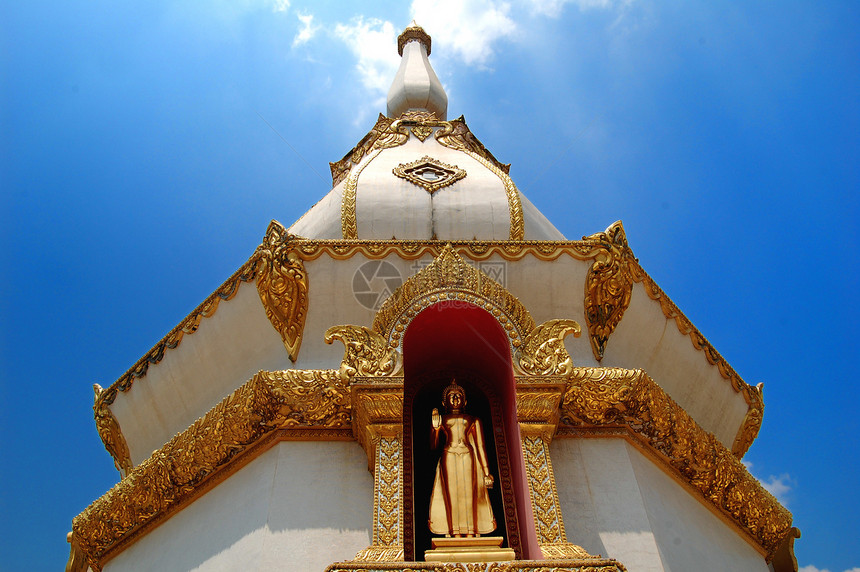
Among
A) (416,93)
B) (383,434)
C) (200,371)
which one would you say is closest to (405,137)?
(416,93)

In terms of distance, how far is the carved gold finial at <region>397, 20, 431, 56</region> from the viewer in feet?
55.3

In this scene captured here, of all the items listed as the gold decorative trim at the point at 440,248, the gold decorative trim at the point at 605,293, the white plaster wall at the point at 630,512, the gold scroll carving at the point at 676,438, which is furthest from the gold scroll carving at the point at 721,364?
the white plaster wall at the point at 630,512

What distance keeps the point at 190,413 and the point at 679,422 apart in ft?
17.4

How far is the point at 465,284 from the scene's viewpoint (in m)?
7.53

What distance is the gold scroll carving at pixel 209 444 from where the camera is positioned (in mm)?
7660

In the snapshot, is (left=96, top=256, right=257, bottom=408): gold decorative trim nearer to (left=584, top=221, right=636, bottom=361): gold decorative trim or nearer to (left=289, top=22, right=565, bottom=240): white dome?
(left=289, top=22, right=565, bottom=240): white dome

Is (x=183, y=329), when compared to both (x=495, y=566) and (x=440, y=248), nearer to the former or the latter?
(x=440, y=248)

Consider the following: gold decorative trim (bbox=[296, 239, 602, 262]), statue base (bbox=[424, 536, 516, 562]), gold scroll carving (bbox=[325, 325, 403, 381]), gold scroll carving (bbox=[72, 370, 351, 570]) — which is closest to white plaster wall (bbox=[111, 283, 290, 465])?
gold scroll carving (bbox=[72, 370, 351, 570])

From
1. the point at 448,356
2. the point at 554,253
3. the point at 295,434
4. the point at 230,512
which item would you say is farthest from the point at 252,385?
the point at 554,253

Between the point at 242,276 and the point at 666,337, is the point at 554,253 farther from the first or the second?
the point at 242,276

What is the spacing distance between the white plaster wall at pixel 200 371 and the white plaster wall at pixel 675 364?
11.9 ft

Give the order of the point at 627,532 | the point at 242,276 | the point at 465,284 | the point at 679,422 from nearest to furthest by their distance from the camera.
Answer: the point at 627,532 < the point at 465,284 < the point at 679,422 < the point at 242,276

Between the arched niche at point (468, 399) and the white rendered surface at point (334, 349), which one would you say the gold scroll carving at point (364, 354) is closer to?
the arched niche at point (468, 399)

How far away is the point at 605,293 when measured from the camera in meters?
8.47
